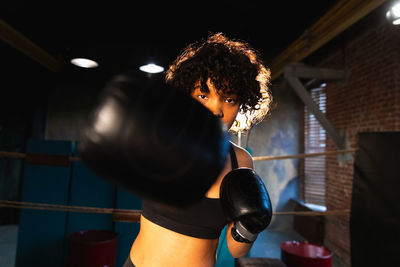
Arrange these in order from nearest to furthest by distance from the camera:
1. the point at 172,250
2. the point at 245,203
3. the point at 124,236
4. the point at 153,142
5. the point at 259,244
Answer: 1. the point at 153,142
2. the point at 245,203
3. the point at 172,250
4. the point at 124,236
5. the point at 259,244

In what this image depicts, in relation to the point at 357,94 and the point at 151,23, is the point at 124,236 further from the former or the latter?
the point at 357,94

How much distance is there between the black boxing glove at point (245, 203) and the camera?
619mm

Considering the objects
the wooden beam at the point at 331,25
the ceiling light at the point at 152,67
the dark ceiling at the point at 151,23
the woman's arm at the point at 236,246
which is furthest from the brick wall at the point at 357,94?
the woman's arm at the point at 236,246

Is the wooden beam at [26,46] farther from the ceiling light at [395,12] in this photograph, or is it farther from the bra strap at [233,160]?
the ceiling light at [395,12]

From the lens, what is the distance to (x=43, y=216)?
2600mm

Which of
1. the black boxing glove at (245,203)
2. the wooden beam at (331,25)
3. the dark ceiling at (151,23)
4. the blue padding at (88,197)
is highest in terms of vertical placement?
the dark ceiling at (151,23)

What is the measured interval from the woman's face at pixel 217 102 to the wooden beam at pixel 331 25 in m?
2.02

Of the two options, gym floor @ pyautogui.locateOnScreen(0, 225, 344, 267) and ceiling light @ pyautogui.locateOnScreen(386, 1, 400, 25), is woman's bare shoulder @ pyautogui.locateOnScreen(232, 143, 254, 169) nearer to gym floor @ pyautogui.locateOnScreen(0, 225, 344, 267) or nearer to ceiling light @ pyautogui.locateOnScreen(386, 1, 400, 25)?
ceiling light @ pyautogui.locateOnScreen(386, 1, 400, 25)

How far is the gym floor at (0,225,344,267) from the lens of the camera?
3336mm

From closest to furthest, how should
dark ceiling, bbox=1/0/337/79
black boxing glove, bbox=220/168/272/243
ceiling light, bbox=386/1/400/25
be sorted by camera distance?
black boxing glove, bbox=220/168/272/243 < ceiling light, bbox=386/1/400/25 < dark ceiling, bbox=1/0/337/79

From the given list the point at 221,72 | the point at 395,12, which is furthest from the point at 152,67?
the point at 221,72

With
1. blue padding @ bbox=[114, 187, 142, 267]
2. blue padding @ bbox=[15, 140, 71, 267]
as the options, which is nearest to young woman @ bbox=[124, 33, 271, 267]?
blue padding @ bbox=[114, 187, 142, 267]

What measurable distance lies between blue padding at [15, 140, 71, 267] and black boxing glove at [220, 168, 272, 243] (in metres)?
2.50

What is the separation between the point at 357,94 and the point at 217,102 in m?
3.43
